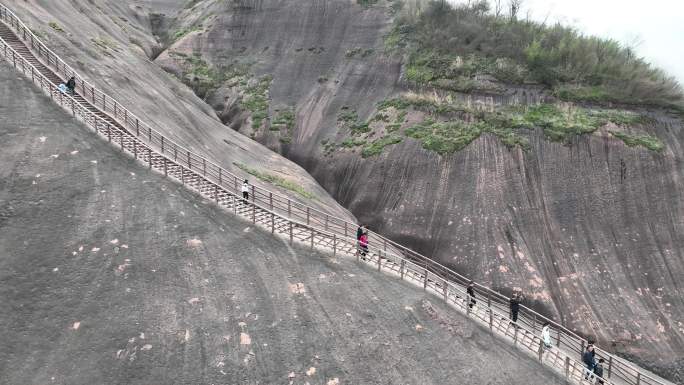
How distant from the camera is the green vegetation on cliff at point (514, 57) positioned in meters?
33.9

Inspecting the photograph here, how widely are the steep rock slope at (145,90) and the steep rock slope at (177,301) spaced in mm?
8341

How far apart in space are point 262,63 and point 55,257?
3609 cm

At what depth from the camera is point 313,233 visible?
55.4 ft

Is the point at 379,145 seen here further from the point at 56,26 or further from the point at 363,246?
the point at 56,26

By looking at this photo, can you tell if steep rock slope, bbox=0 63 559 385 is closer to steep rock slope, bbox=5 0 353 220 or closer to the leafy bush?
steep rock slope, bbox=5 0 353 220

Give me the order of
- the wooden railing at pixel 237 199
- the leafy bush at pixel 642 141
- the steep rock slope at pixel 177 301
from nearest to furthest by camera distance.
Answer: the steep rock slope at pixel 177 301 → the wooden railing at pixel 237 199 → the leafy bush at pixel 642 141

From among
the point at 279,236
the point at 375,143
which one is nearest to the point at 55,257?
the point at 279,236

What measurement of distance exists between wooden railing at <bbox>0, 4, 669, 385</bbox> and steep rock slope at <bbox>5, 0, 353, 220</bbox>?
2318 mm

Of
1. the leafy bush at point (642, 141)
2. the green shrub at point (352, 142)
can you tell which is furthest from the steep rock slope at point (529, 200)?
the leafy bush at point (642, 141)

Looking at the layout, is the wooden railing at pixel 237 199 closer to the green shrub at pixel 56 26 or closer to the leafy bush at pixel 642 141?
the green shrub at pixel 56 26

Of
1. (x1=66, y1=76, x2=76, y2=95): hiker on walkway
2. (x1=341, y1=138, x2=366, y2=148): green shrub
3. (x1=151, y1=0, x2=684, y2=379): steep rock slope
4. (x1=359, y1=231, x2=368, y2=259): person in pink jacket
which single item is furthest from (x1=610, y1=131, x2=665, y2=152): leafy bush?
(x1=66, y1=76, x2=76, y2=95): hiker on walkway

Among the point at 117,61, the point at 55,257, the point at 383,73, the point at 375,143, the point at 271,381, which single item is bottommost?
the point at 271,381

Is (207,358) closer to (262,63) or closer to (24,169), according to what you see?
(24,169)

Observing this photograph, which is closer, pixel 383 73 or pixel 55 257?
pixel 55 257
